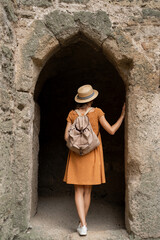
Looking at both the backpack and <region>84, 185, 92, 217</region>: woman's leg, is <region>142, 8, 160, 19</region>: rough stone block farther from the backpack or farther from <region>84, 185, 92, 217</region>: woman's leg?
<region>84, 185, 92, 217</region>: woman's leg

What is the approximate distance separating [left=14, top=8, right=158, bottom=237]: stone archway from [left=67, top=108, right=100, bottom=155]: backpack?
42cm

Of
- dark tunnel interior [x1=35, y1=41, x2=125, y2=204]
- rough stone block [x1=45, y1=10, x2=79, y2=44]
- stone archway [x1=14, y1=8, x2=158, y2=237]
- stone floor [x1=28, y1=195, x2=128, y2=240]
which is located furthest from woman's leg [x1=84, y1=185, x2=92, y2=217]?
rough stone block [x1=45, y1=10, x2=79, y2=44]

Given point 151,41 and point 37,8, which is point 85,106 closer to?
point 151,41

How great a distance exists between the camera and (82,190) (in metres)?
2.86

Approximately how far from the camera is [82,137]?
2.72m

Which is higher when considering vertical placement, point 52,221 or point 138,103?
point 138,103

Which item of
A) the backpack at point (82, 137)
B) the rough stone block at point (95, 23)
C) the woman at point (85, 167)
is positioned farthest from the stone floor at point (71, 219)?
the rough stone block at point (95, 23)

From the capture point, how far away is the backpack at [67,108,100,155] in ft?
8.84

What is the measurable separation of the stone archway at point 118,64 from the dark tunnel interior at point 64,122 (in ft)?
5.03

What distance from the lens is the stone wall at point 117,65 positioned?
8.80ft

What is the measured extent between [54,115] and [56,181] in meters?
1.25

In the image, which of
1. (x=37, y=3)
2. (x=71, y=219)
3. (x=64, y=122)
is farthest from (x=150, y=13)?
(x=71, y=219)

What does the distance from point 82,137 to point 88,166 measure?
0.35 metres

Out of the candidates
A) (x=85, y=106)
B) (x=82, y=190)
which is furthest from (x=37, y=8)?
(x=82, y=190)
